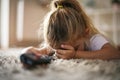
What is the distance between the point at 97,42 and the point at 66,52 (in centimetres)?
24

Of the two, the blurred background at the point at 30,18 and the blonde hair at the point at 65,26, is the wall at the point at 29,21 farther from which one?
the blonde hair at the point at 65,26

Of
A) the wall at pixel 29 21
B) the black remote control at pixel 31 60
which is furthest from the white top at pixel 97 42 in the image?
the wall at pixel 29 21

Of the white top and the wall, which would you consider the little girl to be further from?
the wall

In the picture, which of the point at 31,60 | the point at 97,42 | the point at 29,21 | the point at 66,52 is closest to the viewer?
the point at 31,60

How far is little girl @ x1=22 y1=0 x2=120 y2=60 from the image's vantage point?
1067 mm

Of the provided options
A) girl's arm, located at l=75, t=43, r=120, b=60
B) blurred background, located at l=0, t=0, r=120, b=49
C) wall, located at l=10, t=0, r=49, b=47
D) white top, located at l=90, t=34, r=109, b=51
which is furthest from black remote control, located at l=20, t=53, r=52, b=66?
wall, located at l=10, t=0, r=49, b=47

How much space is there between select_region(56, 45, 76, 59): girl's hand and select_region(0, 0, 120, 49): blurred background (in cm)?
245

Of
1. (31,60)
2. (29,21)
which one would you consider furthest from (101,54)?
(29,21)

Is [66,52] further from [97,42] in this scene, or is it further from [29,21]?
[29,21]

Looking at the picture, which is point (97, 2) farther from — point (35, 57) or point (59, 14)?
point (35, 57)

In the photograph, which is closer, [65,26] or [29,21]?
[65,26]

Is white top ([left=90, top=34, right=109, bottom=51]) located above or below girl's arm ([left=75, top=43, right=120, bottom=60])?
above

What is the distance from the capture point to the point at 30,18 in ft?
12.5

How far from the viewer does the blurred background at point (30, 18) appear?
3.60 metres
